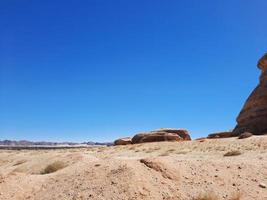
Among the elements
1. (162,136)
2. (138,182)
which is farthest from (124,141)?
(138,182)

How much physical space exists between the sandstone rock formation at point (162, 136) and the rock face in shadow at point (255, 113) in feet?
30.1

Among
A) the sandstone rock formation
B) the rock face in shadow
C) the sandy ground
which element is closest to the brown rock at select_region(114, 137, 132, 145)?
the sandstone rock formation

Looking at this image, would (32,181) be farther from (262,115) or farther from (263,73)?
(263,73)

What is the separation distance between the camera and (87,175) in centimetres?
1186

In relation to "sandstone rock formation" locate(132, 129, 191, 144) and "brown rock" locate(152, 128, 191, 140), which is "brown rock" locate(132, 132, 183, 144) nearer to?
"sandstone rock formation" locate(132, 129, 191, 144)

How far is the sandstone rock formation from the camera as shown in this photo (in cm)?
4816

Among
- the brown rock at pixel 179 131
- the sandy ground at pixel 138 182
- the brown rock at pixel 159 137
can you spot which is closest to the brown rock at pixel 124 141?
the brown rock at pixel 159 137

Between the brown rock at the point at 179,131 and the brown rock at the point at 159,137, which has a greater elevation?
the brown rock at the point at 179,131

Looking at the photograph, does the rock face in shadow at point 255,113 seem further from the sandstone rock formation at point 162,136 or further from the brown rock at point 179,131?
the brown rock at point 179,131

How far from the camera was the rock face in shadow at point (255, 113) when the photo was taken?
40.0 metres

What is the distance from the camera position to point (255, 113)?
41.8 m

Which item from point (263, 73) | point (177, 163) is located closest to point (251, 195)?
point (177, 163)

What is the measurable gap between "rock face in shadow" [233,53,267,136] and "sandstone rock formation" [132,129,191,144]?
A: 30.1 feet

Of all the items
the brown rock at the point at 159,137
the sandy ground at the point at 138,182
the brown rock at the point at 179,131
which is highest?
the brown rock at the point at 179,131
